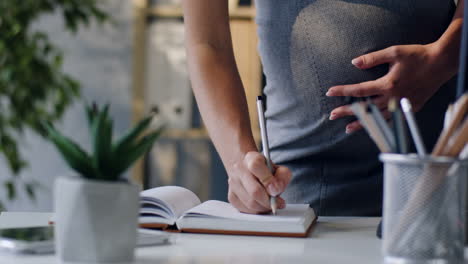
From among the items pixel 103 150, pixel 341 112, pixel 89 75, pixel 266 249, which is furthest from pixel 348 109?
pixel 89 75

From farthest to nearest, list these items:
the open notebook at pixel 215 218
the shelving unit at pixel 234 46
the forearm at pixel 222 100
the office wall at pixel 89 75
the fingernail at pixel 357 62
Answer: the office wall at pixel 89 75 < the shelving unit at pixel 234 46 < the fingernail at pixel 357 62 < the forearm at pixel 222 100 < the open notebook at pixel 215 218

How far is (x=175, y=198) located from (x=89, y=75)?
2.25 m

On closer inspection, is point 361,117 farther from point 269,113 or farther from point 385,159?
point 269,113

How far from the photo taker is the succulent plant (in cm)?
65

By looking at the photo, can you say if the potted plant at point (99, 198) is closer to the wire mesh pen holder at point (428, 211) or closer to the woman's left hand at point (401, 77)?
the wire mesh pen holder at point (428, 211)

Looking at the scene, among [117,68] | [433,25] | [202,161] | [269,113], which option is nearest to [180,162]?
[202,161]

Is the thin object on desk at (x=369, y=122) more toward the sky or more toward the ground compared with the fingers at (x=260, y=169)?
more toward the sky

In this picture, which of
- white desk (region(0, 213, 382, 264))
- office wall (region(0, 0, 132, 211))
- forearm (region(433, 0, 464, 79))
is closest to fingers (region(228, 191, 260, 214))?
white desk (region(0, 213, 382, 264))

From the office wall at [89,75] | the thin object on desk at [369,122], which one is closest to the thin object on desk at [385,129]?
the thin object on desk at [369,122]

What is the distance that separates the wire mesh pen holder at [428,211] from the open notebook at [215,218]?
0.25 m

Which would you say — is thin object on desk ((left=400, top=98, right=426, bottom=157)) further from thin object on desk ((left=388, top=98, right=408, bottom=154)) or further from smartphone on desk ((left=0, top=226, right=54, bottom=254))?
smartphone on desk ((left=0, top=226, right=54, bottom=254))

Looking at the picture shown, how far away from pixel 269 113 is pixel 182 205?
0.46 metres

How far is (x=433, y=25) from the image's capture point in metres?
1.28

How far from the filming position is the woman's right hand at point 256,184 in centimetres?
92
